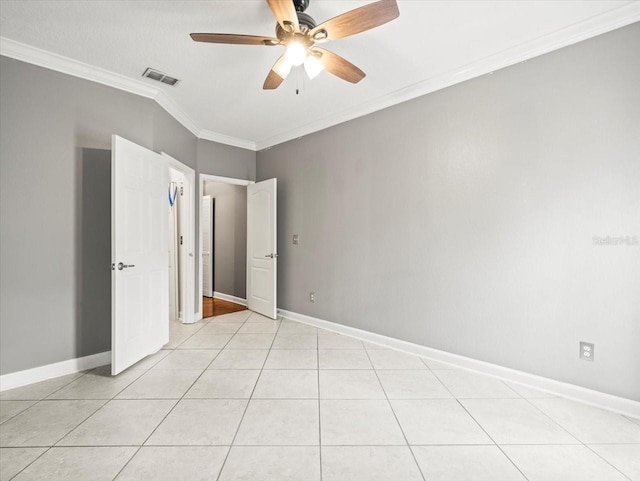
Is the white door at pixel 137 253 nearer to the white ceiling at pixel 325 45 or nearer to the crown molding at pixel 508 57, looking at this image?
the white ceiling at pixel 325 45

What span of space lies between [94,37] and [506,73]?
3434mm

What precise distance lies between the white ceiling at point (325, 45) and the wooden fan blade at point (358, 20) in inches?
13.1

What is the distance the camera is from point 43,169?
2590mm

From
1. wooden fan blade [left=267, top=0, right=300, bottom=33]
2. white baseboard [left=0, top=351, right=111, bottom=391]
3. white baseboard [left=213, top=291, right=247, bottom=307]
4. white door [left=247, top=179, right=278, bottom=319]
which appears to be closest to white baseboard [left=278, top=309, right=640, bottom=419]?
white door [left=247, top=179, right=278, bottom=319]

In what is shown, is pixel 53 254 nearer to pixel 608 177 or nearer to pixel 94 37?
pixel 94 37

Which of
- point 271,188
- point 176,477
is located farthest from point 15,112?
point 176,477

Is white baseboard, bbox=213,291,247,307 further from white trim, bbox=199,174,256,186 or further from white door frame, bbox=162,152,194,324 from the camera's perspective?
white trim, bbox=199,174,256,186

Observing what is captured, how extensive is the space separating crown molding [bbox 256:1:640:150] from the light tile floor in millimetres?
2747

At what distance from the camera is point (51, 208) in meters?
2.63

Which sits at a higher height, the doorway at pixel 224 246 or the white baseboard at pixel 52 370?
the doorway at pixel 224 246

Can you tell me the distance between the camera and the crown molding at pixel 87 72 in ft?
8.02

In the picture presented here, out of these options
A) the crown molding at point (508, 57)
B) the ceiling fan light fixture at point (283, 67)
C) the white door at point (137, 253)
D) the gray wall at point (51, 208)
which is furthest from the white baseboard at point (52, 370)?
the crown molding at point (508, 57)

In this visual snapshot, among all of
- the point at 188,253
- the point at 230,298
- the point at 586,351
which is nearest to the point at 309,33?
the point at 586,351

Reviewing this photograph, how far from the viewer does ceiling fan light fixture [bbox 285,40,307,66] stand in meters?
1.97
